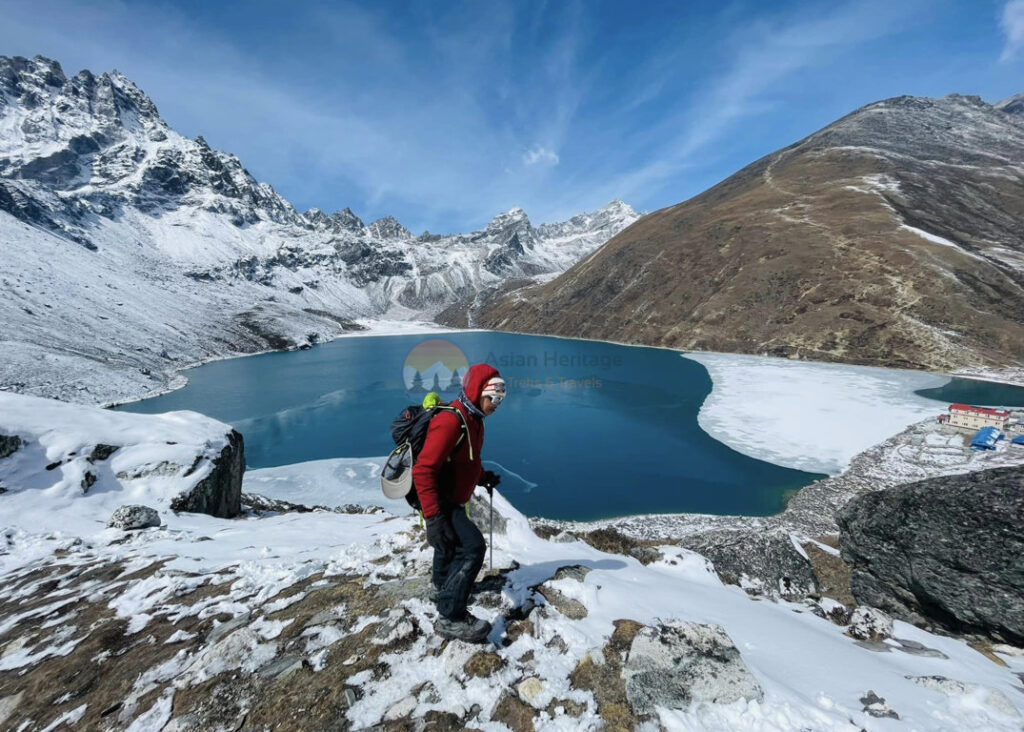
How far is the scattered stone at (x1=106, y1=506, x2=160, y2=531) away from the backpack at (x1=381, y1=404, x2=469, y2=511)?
391 inches

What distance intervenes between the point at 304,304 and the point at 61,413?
210 meters

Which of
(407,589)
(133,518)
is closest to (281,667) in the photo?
(407,589)

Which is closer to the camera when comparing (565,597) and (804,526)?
(565,597)

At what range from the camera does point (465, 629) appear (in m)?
4.58

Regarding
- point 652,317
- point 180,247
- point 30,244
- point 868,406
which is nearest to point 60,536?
point 868,406

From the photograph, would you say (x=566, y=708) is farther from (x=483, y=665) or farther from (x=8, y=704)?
(x=8, y=704)

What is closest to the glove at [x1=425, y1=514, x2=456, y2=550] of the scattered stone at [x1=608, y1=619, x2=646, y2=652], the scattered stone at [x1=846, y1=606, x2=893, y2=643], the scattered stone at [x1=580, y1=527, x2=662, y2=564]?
the scattered stone at [x1=608, y1=619, x2=646, y2=652]

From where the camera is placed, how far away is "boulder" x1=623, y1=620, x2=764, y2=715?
373cm

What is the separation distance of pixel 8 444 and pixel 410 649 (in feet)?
48.3

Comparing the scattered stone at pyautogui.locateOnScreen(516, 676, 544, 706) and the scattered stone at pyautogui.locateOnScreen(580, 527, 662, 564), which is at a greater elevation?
the scattered stone at pyautogui.locateOnScreen(516, 676, 544, 706)

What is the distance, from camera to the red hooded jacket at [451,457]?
426 cm

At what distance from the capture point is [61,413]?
1272cm

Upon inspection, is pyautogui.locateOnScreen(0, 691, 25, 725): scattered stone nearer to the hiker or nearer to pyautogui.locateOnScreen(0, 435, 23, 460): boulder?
the hiker

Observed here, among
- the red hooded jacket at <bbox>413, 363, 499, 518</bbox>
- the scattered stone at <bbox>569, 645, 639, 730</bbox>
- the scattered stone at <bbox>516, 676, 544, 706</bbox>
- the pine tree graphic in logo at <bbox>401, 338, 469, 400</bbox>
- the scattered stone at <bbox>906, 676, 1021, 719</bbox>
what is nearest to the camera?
the scattered stone at <bbox>569, 645, 639, 730</bbox>
